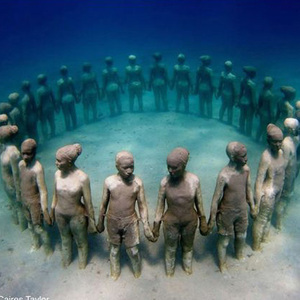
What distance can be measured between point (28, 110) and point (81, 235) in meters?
5.73

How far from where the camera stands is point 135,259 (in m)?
4.57

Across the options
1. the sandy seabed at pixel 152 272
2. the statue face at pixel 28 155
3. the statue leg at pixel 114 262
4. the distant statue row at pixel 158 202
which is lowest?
the sandy seabed at pixel 152 272

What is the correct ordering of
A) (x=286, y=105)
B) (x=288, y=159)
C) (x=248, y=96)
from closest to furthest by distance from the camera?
(x=288, y=159), (x=286, y=105), (x=248, y=96)

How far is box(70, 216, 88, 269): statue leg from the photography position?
4.46 meters

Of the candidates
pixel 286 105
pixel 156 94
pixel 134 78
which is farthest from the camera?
pixel 156 94

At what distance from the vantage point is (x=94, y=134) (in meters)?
10.4

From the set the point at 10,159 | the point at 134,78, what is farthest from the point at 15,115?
the point at 134,78

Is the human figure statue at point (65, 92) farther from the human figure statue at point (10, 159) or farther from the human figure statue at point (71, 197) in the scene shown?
the human figure statue at point (71, 197)

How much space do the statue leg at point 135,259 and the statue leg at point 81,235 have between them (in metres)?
0.76

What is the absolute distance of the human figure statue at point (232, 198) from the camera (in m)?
4.21

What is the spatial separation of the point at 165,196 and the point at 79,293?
2.03 m

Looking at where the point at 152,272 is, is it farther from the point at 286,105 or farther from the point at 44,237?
the point at 286,105

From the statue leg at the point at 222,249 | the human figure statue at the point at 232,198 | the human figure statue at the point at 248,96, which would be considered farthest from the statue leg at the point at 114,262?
the human figure statue at the point at 248,96

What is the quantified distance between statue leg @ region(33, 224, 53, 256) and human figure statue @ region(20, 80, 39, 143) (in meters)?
4.66
